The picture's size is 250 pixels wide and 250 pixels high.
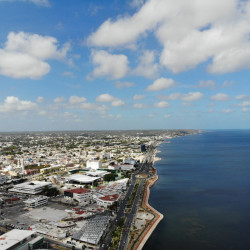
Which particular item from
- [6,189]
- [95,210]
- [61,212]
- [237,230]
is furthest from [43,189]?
[237,230]

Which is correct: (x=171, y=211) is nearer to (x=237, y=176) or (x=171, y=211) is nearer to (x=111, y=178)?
(x=111, y=178)

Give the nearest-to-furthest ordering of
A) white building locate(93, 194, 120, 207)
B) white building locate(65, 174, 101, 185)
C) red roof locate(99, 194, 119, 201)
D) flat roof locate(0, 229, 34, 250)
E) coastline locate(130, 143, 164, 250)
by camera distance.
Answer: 1. flat roof locate(0, 229, 34, 250)
2. coastline locate(130, 143, 164, 250)
3. white building locate(93, 194, 120, 207)
4. red roof locate(99, 194, 119, 201)
5. white building locate(65, 174, 101, 185)

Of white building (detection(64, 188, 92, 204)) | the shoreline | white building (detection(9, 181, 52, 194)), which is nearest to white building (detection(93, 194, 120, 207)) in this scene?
white building (detection(64, 188, 92, 204))

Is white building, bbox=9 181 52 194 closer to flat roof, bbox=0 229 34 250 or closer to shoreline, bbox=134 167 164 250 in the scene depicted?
flat roof, bbox=0 229 34 250

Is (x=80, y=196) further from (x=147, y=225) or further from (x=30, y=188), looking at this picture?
(x=147, y=225)

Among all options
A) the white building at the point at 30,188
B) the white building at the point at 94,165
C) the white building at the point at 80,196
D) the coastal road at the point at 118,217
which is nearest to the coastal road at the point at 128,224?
the coastal road at the point at 118,217

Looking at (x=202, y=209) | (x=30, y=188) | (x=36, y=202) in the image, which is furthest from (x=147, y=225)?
(x=30, y=188)

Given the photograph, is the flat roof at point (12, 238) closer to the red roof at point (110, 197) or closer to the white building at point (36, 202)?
the white building at point (36, 202)

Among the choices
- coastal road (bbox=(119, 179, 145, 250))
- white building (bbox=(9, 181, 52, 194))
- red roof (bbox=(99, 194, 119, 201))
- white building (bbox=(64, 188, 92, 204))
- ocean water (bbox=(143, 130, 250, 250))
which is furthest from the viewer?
white building (bbox=(9, 181, 52, 194))
